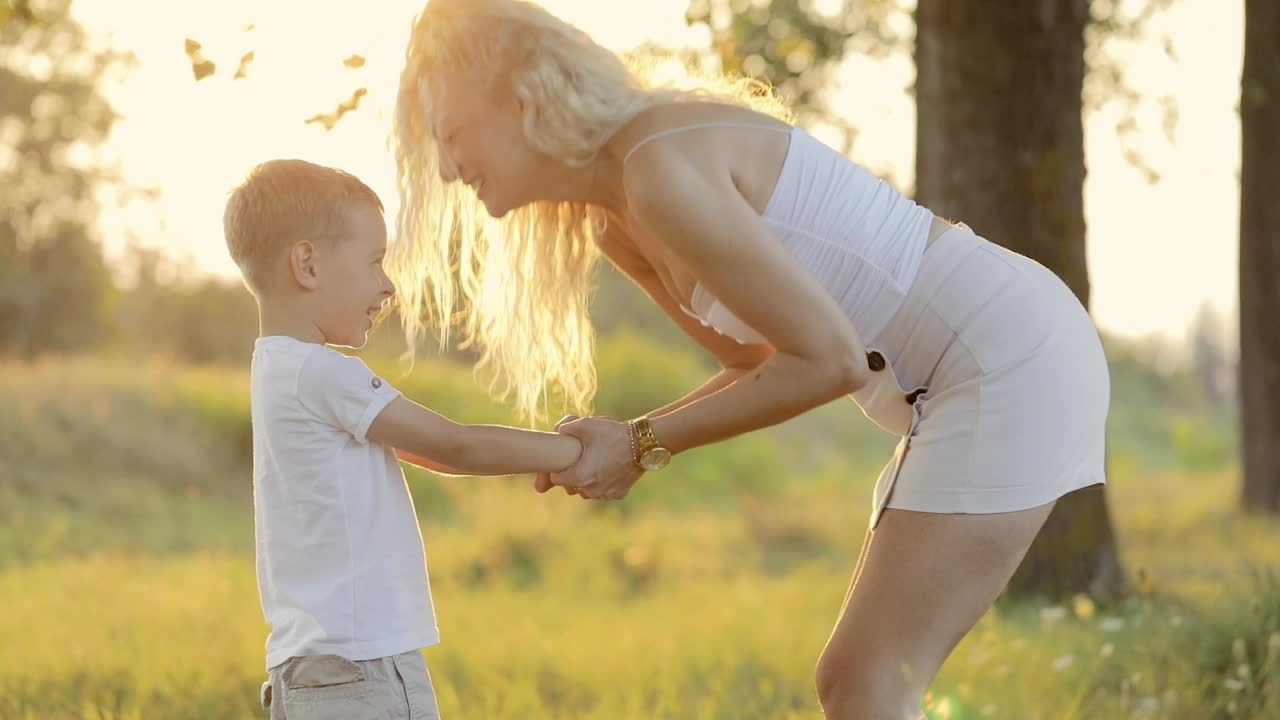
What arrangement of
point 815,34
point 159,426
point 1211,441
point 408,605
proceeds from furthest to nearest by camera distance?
point 1211,441 < point 159,426 < point 815,34 < point 408,605

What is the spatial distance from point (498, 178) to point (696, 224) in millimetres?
505

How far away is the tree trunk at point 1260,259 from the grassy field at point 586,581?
0.52 metres

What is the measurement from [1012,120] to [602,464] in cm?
400

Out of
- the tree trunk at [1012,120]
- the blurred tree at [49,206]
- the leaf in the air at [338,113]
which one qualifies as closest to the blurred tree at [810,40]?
the tree trunk at [1012,120]

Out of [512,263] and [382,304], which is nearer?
[382,304]

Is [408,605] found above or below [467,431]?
below

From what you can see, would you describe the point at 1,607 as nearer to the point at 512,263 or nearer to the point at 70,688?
the point at 70,688

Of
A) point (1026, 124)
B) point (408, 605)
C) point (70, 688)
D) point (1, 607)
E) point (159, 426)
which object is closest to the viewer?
point (408, 605)

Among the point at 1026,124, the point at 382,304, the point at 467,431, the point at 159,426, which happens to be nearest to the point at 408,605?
the point at 467,431

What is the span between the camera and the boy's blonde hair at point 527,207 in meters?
2.61

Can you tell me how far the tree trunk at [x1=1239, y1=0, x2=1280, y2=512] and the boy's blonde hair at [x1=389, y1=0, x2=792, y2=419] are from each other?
306 inches

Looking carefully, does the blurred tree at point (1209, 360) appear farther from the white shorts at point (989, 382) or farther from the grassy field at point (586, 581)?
the white shorts at point (989, 382)

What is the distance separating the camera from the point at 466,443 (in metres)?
2.65

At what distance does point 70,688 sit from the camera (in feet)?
15.9
